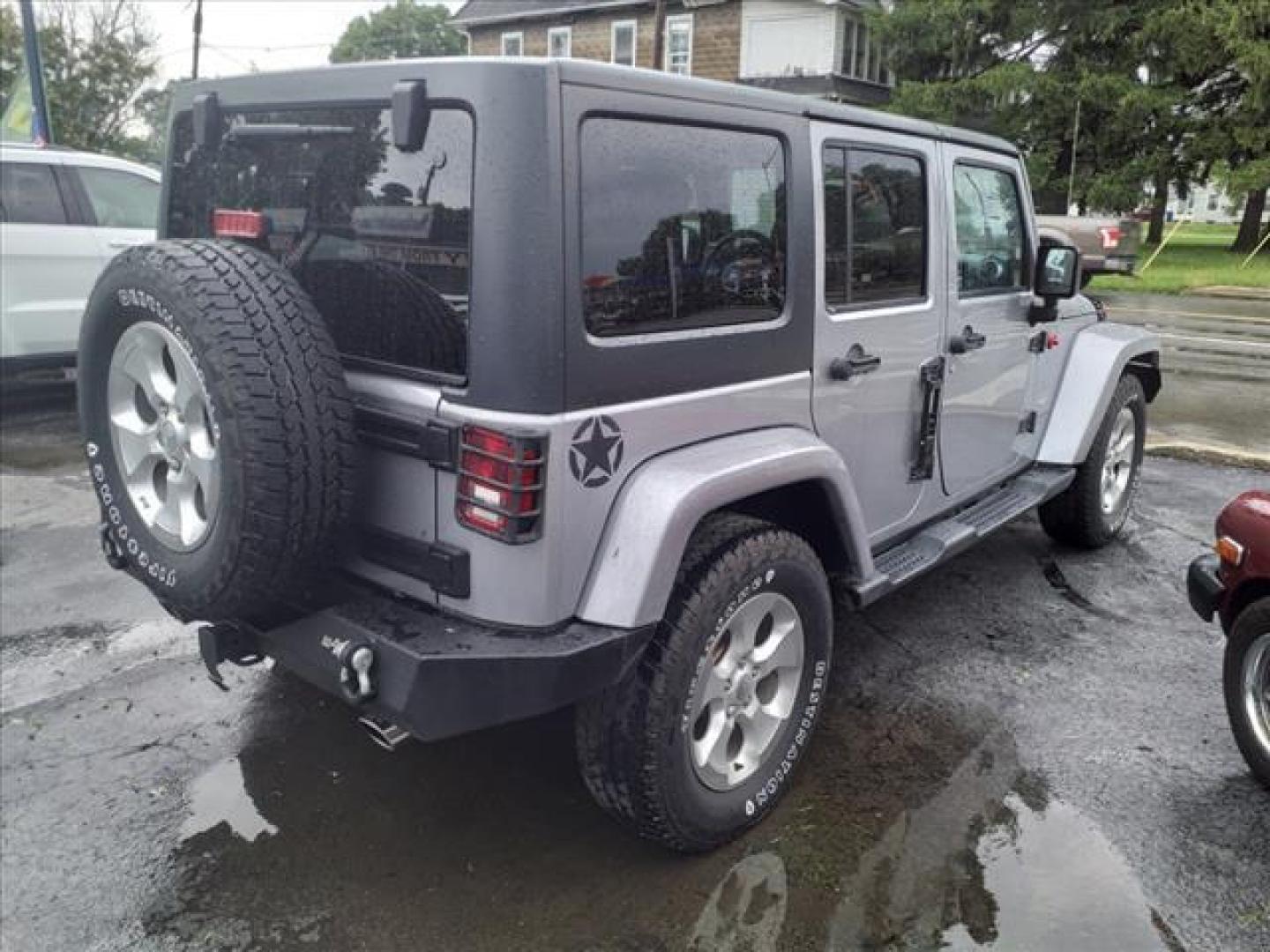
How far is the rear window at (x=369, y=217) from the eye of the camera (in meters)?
2.37

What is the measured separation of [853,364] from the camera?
3.22 metres

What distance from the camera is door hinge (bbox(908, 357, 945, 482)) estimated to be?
368 cm

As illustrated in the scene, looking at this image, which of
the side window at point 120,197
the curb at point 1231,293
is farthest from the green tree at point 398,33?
the side window at point 120,197

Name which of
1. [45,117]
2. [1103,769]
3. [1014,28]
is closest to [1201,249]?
[1014,28]

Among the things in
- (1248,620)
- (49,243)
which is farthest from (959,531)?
(49,243)

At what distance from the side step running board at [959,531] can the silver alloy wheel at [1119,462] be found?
0.45 meters

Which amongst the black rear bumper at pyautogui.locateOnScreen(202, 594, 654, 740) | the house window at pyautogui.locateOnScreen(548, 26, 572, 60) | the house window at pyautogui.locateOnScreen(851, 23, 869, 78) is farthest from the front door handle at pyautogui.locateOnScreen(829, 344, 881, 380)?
the house window at pyautogui.locateOnScreen(548, 26, 572, 60)

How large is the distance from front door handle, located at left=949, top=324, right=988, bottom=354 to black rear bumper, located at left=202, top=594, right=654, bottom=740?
1.97 metres

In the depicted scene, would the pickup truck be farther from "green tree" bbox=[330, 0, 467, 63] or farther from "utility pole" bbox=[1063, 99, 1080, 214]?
"green tree" bbox=[330, 0, 467, 63]

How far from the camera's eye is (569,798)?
3.10 meters

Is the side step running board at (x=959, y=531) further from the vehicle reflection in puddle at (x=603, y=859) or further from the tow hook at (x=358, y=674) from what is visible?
the tow hook at (x=358, y=674)

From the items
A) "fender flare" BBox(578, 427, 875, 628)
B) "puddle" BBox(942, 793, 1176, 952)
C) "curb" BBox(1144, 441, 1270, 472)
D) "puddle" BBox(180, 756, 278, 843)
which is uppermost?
"fender flare" BBox(578, 427, 875, 628)

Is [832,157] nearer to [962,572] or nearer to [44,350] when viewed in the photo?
[962,572]

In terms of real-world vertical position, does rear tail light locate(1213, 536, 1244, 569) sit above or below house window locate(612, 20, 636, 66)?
below
